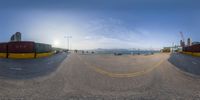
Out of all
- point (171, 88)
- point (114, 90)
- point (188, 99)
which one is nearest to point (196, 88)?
point (171, 88)

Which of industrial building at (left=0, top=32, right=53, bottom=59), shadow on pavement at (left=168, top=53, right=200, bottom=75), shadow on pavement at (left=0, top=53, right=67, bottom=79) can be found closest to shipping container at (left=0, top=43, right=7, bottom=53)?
industrial building at (left=0, top=32, right=53, bottom=59)

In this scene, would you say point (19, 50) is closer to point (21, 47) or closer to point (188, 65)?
point (21, 47)

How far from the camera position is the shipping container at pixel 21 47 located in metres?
47.9

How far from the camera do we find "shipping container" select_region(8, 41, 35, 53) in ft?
157

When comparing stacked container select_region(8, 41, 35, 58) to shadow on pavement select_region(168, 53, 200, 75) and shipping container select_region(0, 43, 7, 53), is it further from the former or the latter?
shadow on pavement select_region(168, 53, 200, 75)

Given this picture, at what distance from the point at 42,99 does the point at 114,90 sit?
3957 millimetres

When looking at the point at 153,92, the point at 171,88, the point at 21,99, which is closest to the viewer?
the point at 21,99

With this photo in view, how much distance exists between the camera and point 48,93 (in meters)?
10.3

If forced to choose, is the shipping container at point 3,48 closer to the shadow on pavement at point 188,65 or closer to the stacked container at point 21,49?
the stacked container at point 21,49

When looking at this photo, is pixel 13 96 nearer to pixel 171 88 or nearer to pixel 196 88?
pixel 171 88

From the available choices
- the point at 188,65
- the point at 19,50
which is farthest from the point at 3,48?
the point at 188,65

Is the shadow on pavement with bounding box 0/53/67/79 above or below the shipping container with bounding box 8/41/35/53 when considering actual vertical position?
below

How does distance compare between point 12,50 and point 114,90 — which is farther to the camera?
point 12,50

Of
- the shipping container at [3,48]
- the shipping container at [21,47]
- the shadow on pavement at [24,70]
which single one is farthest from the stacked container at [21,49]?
the shadow on pavement at [24,70]
